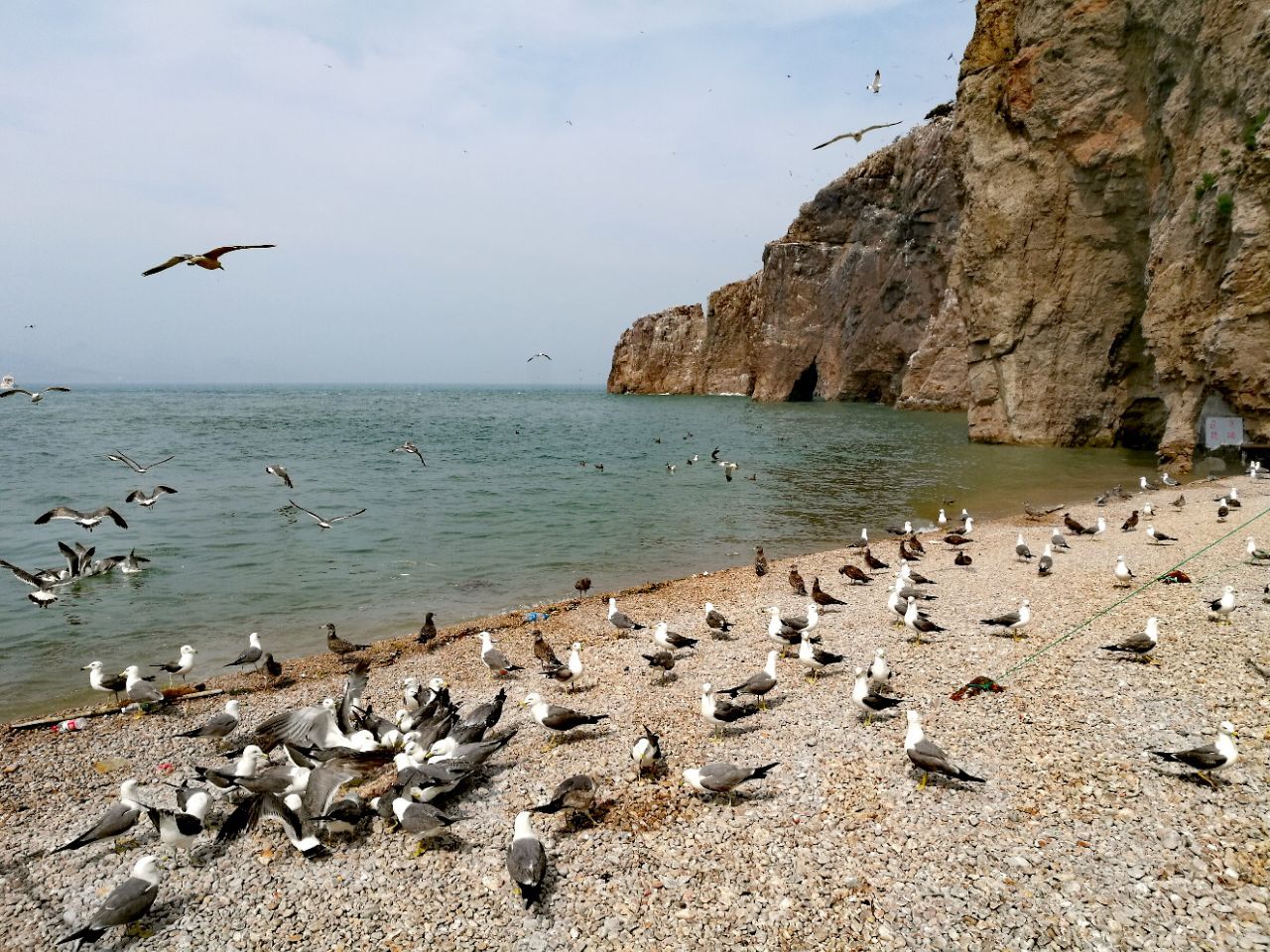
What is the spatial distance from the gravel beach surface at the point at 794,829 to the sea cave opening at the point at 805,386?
Result: 76.7 meters

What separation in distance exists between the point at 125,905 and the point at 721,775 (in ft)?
14.2

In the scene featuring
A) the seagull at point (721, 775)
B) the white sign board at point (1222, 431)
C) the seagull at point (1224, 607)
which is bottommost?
the seagull at point (721, 775)

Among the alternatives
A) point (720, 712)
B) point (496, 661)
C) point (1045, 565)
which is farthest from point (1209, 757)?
point (1045, 565)

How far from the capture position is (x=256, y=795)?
618 centimetres

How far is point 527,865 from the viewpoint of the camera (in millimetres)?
5062

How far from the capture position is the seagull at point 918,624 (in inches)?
376

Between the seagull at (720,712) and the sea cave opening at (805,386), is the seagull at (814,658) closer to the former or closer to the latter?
the seagull at (720,712)

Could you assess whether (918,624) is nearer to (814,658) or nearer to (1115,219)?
(814,658)

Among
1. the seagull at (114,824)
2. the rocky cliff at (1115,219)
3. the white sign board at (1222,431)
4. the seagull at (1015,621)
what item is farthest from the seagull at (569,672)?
the white sign board at (1222,431)

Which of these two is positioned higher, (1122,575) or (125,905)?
→ (1122,575)

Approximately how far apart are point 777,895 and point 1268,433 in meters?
23.0

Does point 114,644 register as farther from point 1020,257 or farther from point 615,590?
point 1020,257

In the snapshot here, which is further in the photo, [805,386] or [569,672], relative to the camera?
[805,386]

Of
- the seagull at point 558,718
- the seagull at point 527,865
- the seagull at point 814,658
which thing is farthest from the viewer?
the seagull at point 814,658
